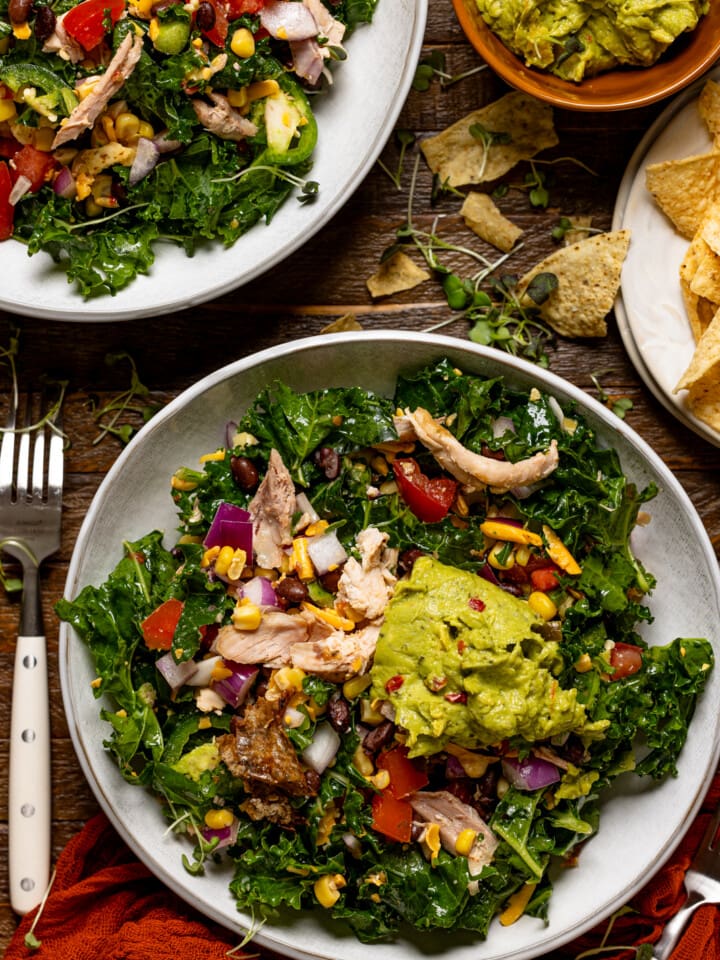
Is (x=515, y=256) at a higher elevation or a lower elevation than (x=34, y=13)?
lower

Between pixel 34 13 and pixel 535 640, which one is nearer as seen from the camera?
pixel 535 640

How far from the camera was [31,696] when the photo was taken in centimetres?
326

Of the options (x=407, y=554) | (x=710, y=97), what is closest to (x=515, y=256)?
(x=710, y=97)

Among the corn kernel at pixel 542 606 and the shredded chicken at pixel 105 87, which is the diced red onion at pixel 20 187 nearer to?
the shredded chicken at pixel 105 87

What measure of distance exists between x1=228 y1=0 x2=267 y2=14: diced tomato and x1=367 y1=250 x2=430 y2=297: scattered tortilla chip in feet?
2.78

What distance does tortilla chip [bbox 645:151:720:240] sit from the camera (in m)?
3.13

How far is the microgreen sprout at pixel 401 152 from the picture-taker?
11.0 feet

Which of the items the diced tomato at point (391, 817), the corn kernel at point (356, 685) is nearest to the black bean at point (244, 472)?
the corn kernel at point (356, 685)

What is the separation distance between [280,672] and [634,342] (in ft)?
5.03

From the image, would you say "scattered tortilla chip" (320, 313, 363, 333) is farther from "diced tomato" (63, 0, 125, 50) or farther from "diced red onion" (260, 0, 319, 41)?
"diced tomato" (63, 0, 125, 50)

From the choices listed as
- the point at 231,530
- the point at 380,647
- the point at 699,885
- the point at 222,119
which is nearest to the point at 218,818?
the point at 380,647

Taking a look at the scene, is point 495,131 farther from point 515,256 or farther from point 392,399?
point 392,399

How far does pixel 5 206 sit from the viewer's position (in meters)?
3.13

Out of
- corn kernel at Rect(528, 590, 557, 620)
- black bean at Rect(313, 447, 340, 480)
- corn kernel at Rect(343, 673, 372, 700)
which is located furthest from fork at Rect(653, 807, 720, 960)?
black bean at Rect(313, 447, 340, 480)
